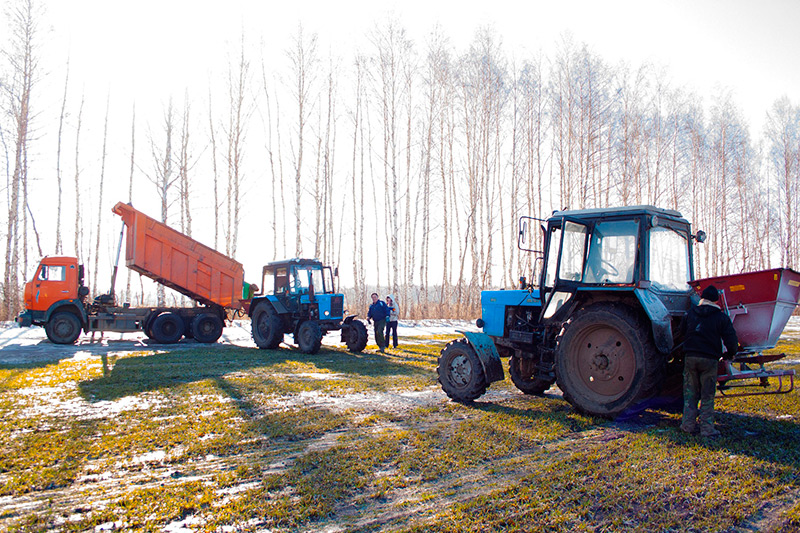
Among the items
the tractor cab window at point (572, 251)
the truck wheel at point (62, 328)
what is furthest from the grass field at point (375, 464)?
the truck wheel at point (62, 328)

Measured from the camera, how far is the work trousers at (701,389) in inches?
196

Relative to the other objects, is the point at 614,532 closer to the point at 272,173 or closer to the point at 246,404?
the point at 246,404

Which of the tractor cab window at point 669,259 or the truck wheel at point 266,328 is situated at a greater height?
the tractor cab window at point 669,259

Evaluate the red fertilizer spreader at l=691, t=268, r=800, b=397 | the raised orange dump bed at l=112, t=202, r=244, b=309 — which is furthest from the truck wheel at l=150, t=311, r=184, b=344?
the red fertilizer spreader at l=691, t=268, r=800, b=397

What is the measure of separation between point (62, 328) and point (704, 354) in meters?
15.7

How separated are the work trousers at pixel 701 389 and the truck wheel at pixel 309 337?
8.90 m

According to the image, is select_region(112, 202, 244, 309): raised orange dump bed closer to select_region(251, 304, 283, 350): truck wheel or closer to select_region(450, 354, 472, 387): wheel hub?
select_region(251, 304, 283, 350): truck wheel

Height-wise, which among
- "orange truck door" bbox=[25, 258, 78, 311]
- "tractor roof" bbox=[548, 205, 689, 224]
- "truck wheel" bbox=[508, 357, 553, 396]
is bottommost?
"truck wheel" bbox=[508, 357, 553, 396]

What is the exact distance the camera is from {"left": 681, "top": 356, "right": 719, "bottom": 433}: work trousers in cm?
498

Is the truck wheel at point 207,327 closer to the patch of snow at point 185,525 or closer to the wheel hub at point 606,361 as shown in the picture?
the wheel hub at point 606,361

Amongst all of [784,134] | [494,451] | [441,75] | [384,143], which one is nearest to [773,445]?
[494,451]

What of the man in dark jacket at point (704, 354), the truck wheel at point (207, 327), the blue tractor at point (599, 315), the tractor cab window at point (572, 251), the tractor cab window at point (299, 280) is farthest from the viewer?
the truck wheel at point (207, 327)

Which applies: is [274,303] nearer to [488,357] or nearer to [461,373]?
[461,373]

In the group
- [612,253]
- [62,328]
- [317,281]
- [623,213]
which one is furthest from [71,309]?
[623,213]
